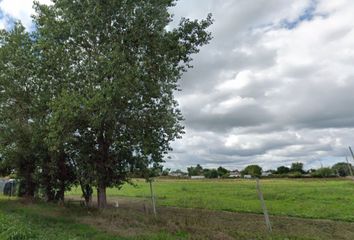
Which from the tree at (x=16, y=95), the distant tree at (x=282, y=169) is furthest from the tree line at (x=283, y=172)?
the tree at (x=16, y=95)

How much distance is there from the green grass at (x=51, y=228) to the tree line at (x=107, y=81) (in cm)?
285

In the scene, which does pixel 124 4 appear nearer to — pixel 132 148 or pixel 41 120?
pixel 132 148

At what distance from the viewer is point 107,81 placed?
19.1 meters

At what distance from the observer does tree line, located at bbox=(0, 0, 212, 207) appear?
19.0 metres

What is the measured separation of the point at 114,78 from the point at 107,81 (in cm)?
40

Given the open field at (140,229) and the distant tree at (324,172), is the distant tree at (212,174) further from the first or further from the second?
the open field at (140,229)

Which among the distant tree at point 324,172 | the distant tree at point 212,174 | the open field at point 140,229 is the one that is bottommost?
the open field at point 140,229

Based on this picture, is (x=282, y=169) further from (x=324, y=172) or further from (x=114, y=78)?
(x=114, y=78)

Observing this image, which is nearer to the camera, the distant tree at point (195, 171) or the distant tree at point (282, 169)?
the distant tree at point (282, 169)

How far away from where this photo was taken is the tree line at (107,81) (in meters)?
19.0

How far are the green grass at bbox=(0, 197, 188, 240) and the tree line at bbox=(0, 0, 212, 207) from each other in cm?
285

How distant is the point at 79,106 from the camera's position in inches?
720

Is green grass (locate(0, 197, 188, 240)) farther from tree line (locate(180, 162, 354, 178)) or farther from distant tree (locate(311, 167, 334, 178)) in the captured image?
distant tree (locate(311, 167, 334, 178))

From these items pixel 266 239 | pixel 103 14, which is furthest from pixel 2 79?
pixel 266 239
